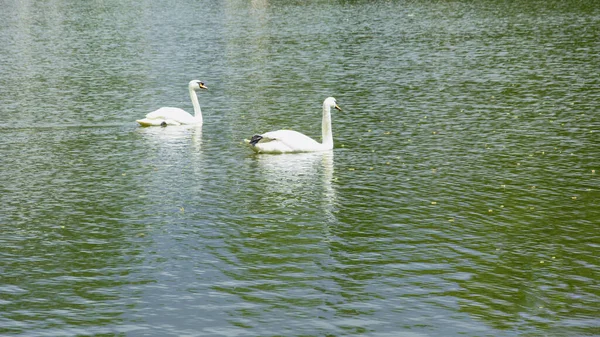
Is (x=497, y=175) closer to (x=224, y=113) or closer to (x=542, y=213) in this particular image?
(x=542, y=213)

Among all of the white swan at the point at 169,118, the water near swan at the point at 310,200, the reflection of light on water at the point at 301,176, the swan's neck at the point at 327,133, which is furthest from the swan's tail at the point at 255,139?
the white swan at the point at 169,118

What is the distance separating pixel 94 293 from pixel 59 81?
112 feet

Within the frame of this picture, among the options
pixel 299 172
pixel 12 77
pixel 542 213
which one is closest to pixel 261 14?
pixel 12 77

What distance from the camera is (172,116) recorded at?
1486 inches

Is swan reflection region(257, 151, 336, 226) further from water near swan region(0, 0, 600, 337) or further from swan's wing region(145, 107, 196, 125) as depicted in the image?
swan's wing region(145, 107, 196, 125)

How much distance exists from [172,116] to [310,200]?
13818 millimetres

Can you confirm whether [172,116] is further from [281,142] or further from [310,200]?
[310,200]

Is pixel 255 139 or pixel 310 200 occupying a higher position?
pixel 255 139

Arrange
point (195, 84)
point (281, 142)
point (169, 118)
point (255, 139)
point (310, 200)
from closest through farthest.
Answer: point (310, 200)
point (255, 139)
point (281, 142)
point (169, 118)
point (195, 84)

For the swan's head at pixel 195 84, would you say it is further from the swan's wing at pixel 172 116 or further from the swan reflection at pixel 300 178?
the swan reflection at pixel 300 178

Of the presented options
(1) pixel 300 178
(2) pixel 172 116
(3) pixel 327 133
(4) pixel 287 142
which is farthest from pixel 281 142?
(2) pixel 172 116

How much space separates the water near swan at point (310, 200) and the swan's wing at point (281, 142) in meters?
0.36

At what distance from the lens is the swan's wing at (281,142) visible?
31.3m

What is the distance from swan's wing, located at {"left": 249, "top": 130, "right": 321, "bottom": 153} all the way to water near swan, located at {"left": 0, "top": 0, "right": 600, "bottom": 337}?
36 cm
